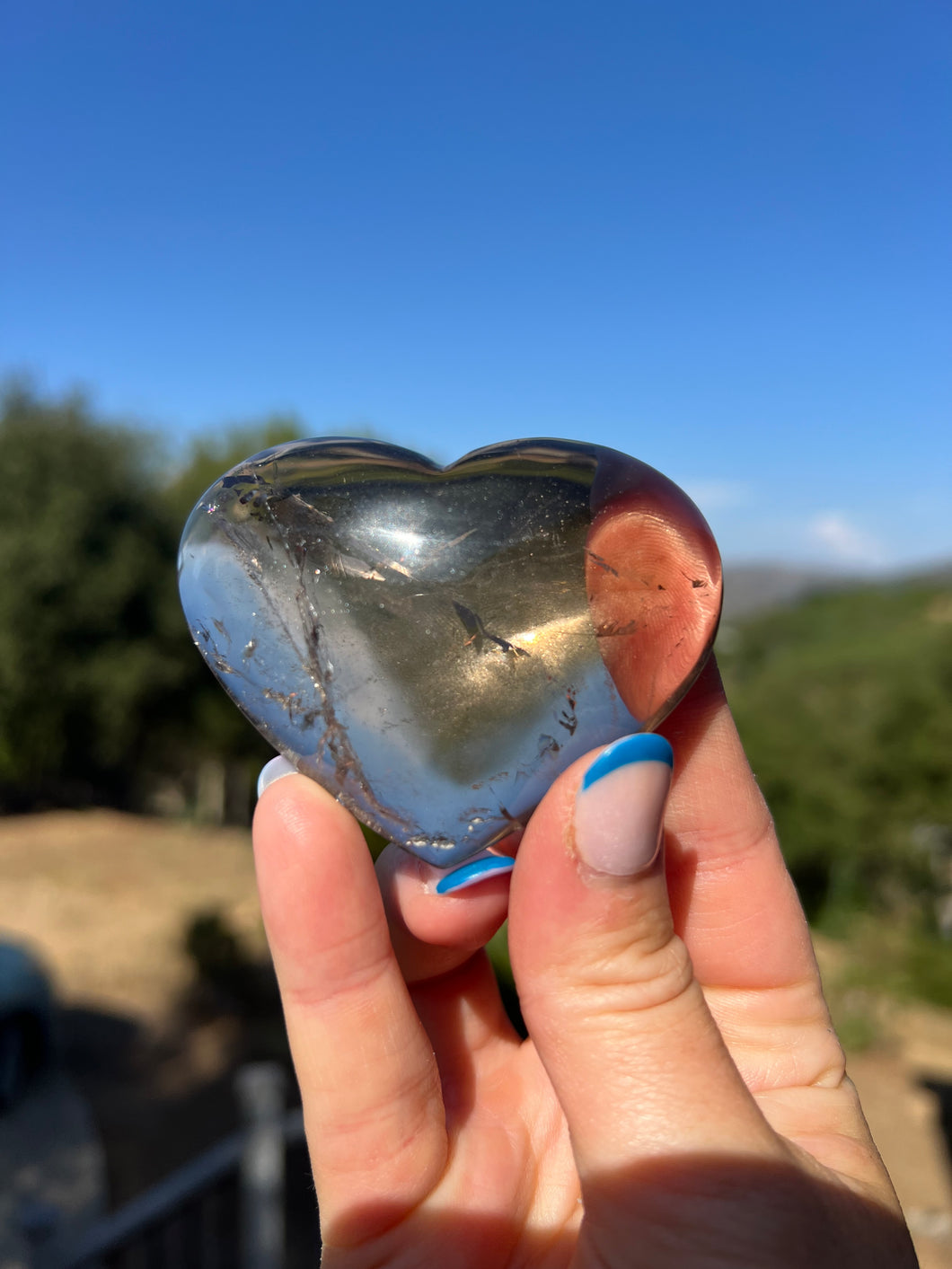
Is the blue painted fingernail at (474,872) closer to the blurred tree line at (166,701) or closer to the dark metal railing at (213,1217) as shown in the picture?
the dark metal railing at (213,1217)

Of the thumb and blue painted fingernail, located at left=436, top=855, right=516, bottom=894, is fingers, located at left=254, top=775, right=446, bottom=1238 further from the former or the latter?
the thumb

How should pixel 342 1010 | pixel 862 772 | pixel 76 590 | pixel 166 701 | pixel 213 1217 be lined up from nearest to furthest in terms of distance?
pixel 342 1010 → pixel 213 1217 → pixel 76 590 → pixel 166 701 → pixel 862 772

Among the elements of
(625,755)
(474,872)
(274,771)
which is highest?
(625,755)

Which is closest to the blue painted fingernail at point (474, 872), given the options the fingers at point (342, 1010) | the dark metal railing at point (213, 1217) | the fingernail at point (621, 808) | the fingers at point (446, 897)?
the fingers at point (446, 897)

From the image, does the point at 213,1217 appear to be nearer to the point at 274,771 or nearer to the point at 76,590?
the point at 274,771

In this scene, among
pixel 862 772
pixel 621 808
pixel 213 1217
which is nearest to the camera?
pixel 621 808

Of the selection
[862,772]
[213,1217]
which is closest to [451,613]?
[213,1217]

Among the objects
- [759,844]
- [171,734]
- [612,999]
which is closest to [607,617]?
[612,999]

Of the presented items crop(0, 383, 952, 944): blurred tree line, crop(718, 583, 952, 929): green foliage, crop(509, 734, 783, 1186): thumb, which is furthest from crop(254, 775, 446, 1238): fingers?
crop(718, 583, 952, 929): green foliage

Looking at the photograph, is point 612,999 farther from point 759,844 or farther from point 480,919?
point 759,844
